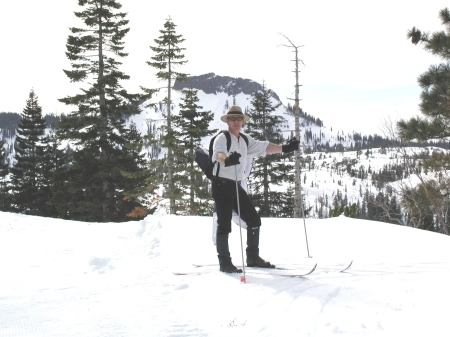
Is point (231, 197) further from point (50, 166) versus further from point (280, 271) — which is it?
point (50, 166)

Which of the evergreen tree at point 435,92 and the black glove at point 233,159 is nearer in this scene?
the black glove at point 233,159

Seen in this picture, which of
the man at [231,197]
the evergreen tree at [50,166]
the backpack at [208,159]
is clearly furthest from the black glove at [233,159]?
the evergreen tree at [50,166]

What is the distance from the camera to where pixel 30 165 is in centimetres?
2973

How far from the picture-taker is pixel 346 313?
8.64 feet

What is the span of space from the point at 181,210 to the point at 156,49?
10.2 meters

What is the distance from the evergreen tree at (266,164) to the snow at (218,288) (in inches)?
753

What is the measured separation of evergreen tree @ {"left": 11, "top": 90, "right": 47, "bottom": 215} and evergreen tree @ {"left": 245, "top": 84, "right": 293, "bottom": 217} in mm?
18629

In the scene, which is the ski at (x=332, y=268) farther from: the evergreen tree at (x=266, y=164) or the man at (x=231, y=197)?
the evergreen tree at (x=266, y=164)

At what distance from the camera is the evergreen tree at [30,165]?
28.6 meters

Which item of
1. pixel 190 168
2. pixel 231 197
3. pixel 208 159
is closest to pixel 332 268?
pixel 231 197

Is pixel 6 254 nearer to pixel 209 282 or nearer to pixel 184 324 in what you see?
pixel 209 282

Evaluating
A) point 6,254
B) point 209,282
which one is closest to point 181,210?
point 6,254

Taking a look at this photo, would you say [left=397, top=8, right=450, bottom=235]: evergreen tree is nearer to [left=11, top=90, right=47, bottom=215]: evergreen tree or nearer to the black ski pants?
the black ski pants

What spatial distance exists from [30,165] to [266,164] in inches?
834
